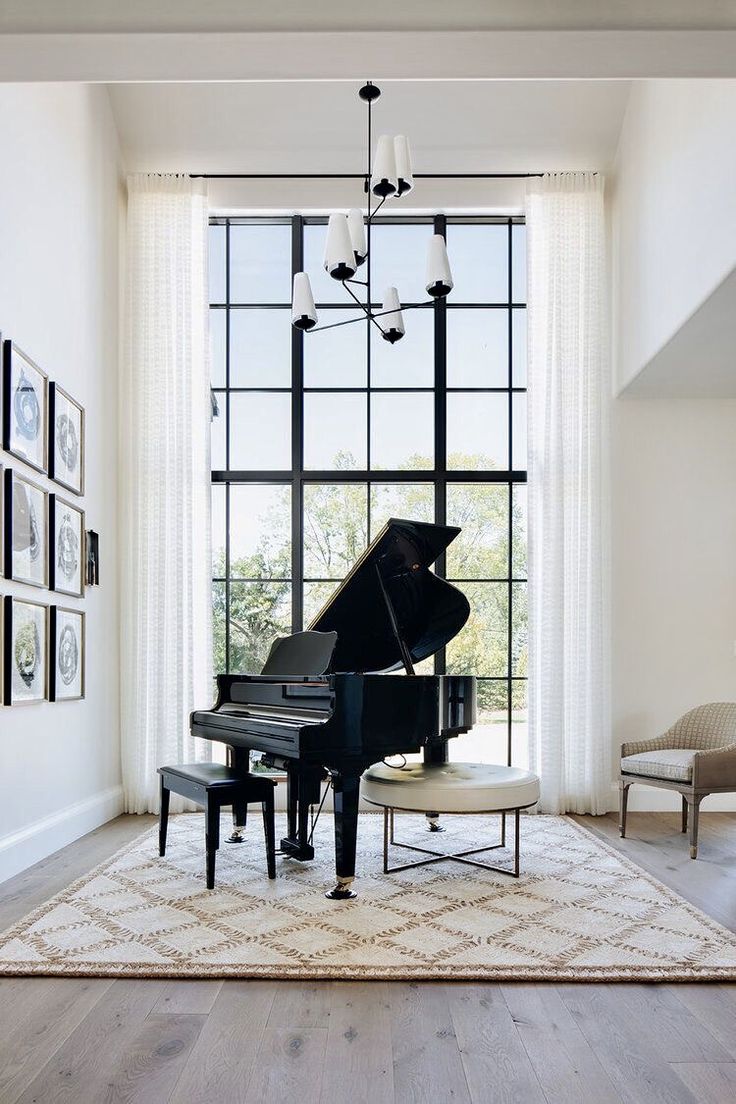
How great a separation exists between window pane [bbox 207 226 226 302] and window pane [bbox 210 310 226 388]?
12 centimetres

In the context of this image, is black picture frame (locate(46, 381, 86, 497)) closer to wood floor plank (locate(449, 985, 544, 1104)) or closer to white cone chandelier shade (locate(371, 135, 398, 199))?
white cone chandelier shade (locate(371, 135, 398, 199))

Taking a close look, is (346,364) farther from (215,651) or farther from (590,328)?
(215,651)

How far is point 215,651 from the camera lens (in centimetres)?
697

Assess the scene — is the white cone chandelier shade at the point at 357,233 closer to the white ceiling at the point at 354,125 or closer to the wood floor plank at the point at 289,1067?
the white ceiling at the point at 354,125

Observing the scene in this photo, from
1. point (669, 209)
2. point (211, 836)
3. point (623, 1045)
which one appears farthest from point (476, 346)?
point (623, 1045)

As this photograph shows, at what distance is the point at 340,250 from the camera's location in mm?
4637

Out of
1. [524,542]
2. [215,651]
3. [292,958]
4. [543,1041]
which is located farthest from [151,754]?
[543,1041]

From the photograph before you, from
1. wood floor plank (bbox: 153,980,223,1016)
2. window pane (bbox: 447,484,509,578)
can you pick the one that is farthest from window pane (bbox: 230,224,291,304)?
wood floor plank (bbox: 153,980,223,1016)

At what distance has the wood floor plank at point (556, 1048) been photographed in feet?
7.89

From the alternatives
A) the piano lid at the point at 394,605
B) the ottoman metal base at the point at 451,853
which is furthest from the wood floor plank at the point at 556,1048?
the piano lid at the point at 394,605

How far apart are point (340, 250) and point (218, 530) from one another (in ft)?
9.26

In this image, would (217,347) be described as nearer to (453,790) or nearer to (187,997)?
(453,790)

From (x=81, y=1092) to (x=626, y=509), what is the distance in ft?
17.2

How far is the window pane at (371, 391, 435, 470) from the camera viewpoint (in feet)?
23.3
